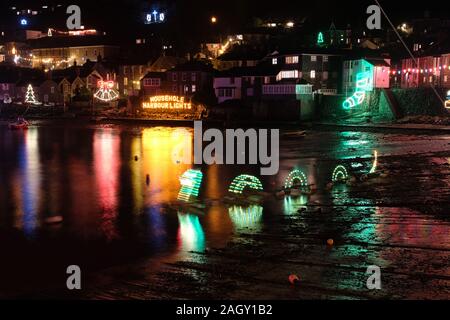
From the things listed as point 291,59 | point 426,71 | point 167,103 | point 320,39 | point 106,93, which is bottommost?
point 167,103

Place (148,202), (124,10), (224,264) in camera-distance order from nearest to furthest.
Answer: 1. (224,264)
2. (148,202)
3. (124,10)

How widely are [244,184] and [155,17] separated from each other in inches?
3504

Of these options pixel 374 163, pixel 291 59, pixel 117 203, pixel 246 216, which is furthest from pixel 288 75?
pixel 246 216

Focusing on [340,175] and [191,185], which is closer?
[191,185]

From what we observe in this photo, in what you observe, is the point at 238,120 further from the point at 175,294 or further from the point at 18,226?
the point at 175,294

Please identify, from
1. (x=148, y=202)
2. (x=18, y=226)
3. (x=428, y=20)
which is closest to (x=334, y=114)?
(x=428, y=20)

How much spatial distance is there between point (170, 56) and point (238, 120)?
1873 centimetres

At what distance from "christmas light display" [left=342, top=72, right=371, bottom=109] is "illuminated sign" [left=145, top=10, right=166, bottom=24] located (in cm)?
5367

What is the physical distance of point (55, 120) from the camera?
71.0 meters

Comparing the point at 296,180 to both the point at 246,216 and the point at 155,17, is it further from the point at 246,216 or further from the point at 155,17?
the point at 155,17

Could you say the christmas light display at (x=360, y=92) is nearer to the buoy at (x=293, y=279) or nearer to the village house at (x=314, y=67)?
the village house at (x=314, y=67)

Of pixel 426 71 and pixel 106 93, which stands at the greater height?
pixel 426 71

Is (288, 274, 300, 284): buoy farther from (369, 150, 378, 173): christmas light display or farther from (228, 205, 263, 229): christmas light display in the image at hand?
(369, 150, 378, 173): christmas light display

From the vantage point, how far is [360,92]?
57.4 m
